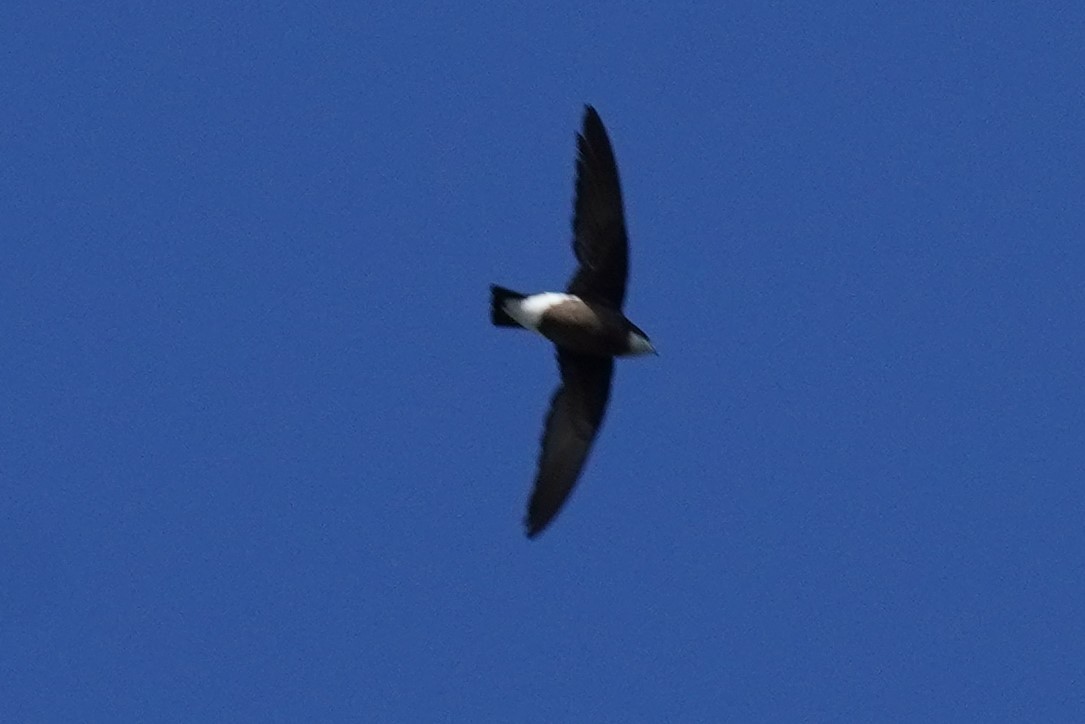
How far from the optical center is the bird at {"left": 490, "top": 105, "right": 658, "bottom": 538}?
5416cm

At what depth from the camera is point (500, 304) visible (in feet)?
178

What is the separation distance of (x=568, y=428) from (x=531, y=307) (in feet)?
2.84

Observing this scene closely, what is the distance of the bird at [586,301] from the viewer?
54156mm

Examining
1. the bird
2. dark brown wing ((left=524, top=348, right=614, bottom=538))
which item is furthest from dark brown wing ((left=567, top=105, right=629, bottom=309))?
dark brown wing ((left=524, top=348, right=614, bottom=538))

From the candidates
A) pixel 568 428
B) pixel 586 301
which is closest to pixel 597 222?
pixel 586 301

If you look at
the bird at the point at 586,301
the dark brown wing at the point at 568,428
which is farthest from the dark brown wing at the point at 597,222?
the dark brown wing at the point at 568,428

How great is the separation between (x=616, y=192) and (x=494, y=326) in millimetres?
1115

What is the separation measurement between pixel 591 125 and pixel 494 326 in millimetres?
1373

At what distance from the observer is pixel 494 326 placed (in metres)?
54.2

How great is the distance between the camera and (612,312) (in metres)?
54.3

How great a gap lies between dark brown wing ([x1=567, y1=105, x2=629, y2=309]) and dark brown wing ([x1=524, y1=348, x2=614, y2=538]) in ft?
1.73

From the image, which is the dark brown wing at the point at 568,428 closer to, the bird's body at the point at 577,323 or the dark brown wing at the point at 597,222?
the bird's body at the point at 577,323

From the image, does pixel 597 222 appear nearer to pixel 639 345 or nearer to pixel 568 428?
pixel 639 345

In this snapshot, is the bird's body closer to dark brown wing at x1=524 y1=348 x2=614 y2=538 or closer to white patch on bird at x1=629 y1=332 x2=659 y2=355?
white patch on bird at x1=629 y1=332 x2=659 y2=355
